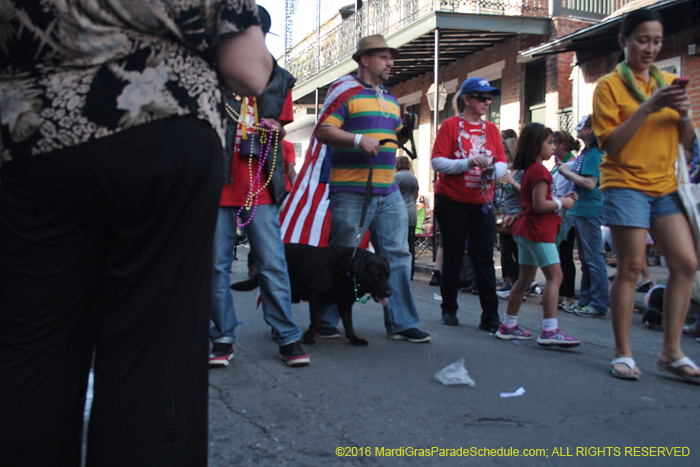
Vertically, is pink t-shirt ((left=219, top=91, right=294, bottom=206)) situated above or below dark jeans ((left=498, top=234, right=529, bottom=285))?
above

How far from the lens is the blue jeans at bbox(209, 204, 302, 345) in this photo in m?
3.92

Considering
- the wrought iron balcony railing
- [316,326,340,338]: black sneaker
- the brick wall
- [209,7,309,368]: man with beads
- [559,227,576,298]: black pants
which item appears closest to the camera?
[209,7,309,368]: man with beads

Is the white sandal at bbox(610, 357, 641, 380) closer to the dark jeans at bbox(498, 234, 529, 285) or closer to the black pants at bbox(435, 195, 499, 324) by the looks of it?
the black pants at bbox(435, 195, 499, 324)

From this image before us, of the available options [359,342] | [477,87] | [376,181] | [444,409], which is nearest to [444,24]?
[477,87]

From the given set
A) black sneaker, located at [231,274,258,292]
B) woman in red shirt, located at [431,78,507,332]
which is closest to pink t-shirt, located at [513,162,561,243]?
woman in red shirt, located at [431,78,507,332]

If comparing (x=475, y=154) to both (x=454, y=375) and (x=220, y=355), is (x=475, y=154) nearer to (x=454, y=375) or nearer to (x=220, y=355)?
(x=454, y=375)

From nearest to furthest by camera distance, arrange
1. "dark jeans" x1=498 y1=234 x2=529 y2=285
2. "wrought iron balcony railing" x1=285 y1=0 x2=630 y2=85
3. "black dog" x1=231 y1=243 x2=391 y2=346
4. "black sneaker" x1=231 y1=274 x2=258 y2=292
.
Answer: "black dog" x1=231 y1=243 x2=391 y2=346 → "black sneaker" x1=231 y1=274 x2=258 y2=292 → "dark jeans" x1=498 y1=234 x2=529 y2=285 → "wrought iron balcony railing" x1=285 y1=0 x2=630 y2=85

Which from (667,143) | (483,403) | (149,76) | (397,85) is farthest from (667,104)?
(397,85)

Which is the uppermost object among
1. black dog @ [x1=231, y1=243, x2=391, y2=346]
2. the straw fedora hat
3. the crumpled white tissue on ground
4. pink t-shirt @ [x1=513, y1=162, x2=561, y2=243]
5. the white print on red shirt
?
the straw fedora hat

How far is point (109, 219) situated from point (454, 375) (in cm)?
258

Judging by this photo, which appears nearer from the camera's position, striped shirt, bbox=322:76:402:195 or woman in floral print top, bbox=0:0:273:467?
woman in floral print top, bbox=0:0:273:467

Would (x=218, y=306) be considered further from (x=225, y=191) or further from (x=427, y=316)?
(x=427, y=316)

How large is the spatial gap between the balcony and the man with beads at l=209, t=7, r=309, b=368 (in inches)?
375

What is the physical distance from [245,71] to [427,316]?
4725 millimetres
